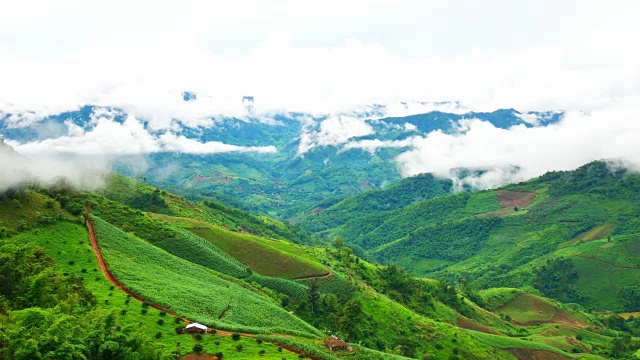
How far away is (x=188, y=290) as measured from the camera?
95938 millimetres

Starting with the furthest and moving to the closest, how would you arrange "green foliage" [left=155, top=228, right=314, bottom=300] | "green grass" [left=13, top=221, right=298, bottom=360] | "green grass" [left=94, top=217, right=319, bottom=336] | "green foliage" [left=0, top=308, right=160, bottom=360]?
1. "green foliage" [left=155, top=228, right=314, bottom=300]
2. "green grass" [left=94, top=217, right=319, bottom=336]
3. "green grass" [left=13, top=221, right=298, bottom=360]
4. "green foliage" [left=0, top=308, right=160, bottom=360]

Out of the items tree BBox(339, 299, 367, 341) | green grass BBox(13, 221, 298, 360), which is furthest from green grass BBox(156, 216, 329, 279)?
green grass BBox(13, 221, 298, 360)

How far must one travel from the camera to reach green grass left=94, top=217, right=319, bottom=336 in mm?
86812

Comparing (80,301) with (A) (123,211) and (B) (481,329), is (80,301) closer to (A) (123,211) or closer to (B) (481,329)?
(A) (123,211)

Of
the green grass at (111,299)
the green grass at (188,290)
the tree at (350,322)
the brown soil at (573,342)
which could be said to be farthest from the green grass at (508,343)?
the green grass at (111,299)

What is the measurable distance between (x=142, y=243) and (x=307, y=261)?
58003 mm

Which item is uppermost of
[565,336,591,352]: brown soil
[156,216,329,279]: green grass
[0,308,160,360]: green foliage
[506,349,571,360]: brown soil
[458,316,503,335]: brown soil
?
[0,308,160,360]: green foliage

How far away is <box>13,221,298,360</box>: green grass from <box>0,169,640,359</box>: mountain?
314 mm

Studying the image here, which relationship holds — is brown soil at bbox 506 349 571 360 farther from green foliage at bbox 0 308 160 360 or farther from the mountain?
green foliage at bbox 0 308 160 360

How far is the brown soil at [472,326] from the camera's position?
16775 centimetres

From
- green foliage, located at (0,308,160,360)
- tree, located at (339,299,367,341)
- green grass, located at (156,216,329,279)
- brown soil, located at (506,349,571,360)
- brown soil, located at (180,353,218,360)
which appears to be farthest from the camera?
green grass, located at (156,216,329,279)

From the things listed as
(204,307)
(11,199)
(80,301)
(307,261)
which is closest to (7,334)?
(80,301)

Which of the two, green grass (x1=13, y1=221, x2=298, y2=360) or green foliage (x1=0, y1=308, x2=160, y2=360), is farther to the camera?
green grass (x1=13, y1=221, x2=298, y2=360)

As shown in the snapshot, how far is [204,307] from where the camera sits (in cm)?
8962
